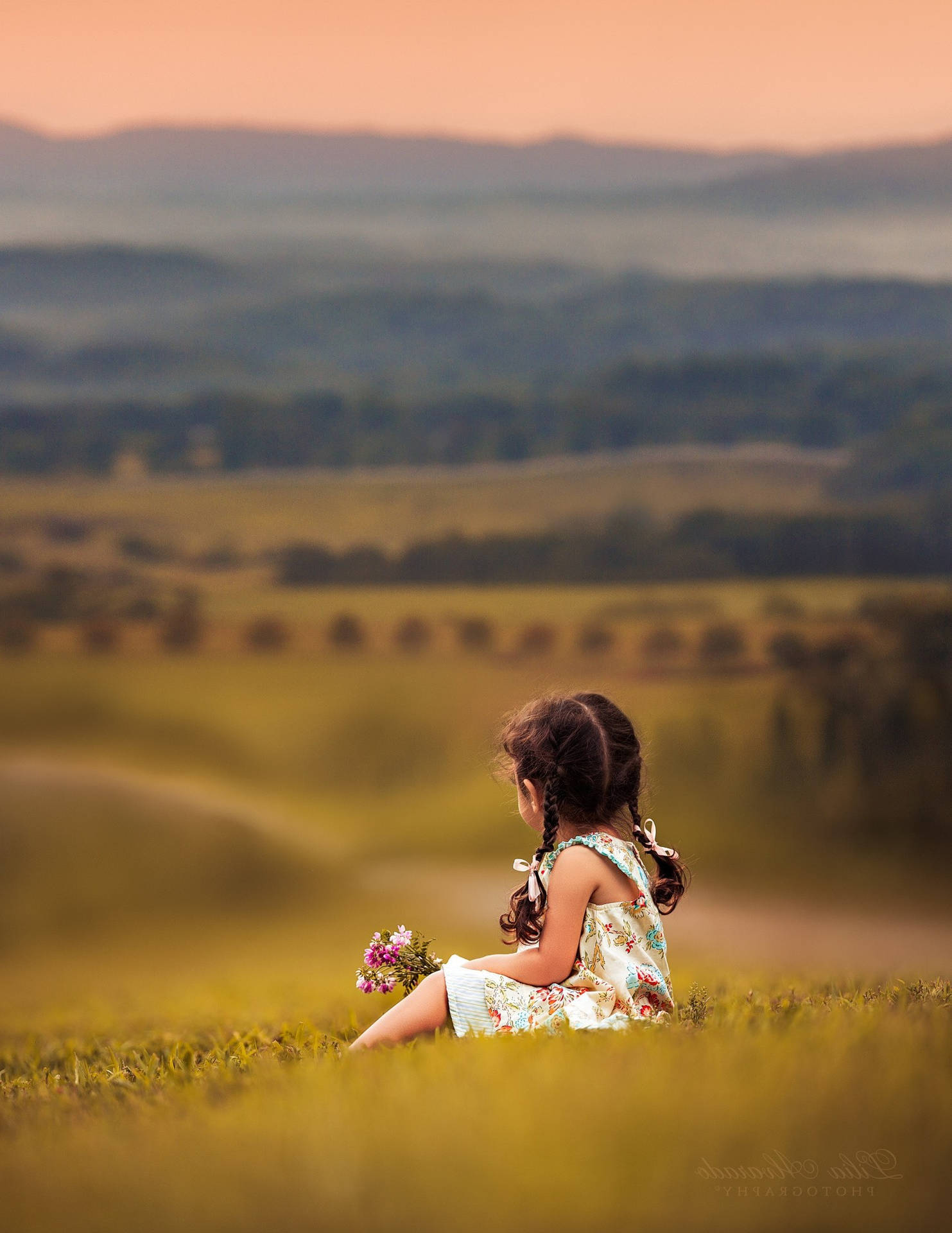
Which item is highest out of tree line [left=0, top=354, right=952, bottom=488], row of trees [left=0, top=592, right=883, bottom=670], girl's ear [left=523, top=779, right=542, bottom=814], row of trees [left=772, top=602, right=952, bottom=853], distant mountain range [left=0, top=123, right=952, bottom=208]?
distant mountain range [left=0, top=123, right=952, bottom=208]

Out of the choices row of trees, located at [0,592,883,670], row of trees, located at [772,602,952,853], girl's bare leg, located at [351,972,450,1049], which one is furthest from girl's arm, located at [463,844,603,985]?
row of trees, located at [0,592,883,670]

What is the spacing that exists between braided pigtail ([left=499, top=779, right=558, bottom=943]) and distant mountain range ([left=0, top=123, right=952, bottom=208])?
16763mm

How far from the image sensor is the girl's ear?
11.3 ft

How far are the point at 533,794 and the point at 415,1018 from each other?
25.7 inches

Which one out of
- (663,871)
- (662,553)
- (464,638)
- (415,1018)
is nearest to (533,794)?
(663,871)

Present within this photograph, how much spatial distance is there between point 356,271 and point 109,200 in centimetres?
378

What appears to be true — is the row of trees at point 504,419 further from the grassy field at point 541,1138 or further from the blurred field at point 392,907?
the grassy field at point 541,1138

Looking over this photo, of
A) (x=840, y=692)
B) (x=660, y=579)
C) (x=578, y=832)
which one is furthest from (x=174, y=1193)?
(x=660, y=579)

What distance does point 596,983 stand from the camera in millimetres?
3336

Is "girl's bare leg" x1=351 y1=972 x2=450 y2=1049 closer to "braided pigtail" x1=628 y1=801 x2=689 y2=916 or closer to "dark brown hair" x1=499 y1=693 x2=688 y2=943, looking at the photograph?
"dark brown hair" x1=499 y1=693 x2=688 y2=943

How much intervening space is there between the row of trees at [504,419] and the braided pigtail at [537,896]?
15.2 m

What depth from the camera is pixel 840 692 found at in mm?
15539

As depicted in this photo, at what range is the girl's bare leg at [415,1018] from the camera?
3.31 m

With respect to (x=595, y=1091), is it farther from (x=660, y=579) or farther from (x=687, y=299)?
(x=687, y=299)
